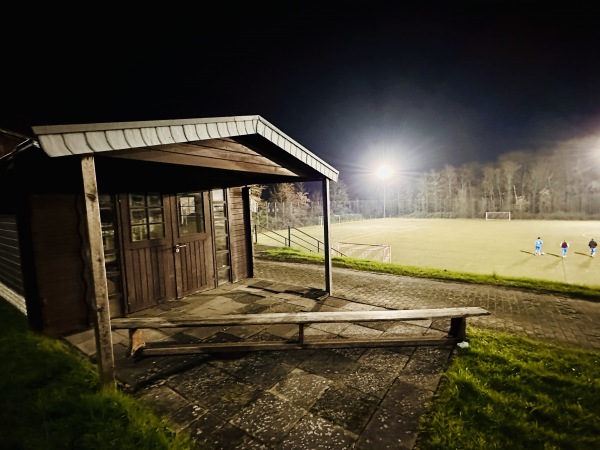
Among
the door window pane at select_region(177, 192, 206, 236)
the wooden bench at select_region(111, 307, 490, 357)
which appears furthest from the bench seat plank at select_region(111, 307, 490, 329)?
the door window pane at select_region(177, 192, 206, 236)

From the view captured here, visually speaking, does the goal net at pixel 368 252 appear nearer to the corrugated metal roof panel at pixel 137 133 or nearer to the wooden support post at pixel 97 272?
the corrugated metal roof panel at pixel 137 133

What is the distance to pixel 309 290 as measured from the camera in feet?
24.5

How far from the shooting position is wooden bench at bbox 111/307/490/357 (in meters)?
4.10

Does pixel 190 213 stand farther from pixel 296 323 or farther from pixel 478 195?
pixel 478 195

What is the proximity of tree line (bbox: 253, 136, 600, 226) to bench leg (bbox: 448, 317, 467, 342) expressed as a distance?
121ft

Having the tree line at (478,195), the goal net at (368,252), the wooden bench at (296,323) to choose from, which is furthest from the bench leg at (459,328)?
the tree line at (478,195)

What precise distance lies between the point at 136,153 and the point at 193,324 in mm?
2386

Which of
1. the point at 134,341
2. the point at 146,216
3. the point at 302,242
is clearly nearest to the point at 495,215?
the point at 302,242

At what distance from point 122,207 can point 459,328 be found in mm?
6413

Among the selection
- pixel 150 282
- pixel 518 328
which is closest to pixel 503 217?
pixel 518 328

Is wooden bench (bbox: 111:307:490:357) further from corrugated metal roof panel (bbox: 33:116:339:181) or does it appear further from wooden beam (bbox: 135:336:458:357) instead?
corrugated metal roof panel (bbox: 33:116:339:181)

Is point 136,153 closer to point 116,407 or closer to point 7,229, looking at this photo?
point 116,407

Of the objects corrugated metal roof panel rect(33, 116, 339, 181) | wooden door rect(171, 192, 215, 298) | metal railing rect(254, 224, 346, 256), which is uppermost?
corrugated metal roof panel rect(33, 116, 339, 181)

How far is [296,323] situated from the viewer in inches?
165
